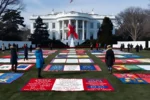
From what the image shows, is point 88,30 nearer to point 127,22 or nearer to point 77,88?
point 127,22

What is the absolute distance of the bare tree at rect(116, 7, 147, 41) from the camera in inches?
3073

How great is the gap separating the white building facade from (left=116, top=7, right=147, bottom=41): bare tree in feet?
56.8

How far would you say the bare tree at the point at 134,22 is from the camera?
78.0 meters

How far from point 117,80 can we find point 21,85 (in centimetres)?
430

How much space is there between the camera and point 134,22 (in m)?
80.8

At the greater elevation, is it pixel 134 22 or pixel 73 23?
pixel 73 23

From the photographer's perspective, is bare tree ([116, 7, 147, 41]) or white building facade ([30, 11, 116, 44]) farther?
white building facade ([30, 11, 116, 44])

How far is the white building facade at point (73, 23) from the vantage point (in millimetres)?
97688

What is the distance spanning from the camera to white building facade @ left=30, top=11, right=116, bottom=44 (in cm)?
9769

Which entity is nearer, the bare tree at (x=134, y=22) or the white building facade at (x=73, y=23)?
the bare tree at (x=134, y=22)

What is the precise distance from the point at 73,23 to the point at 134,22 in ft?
87.3

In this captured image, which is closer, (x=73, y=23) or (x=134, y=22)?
(x=134, y=22)

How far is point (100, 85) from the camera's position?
11.5m

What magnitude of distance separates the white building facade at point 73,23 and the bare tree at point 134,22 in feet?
56.8
